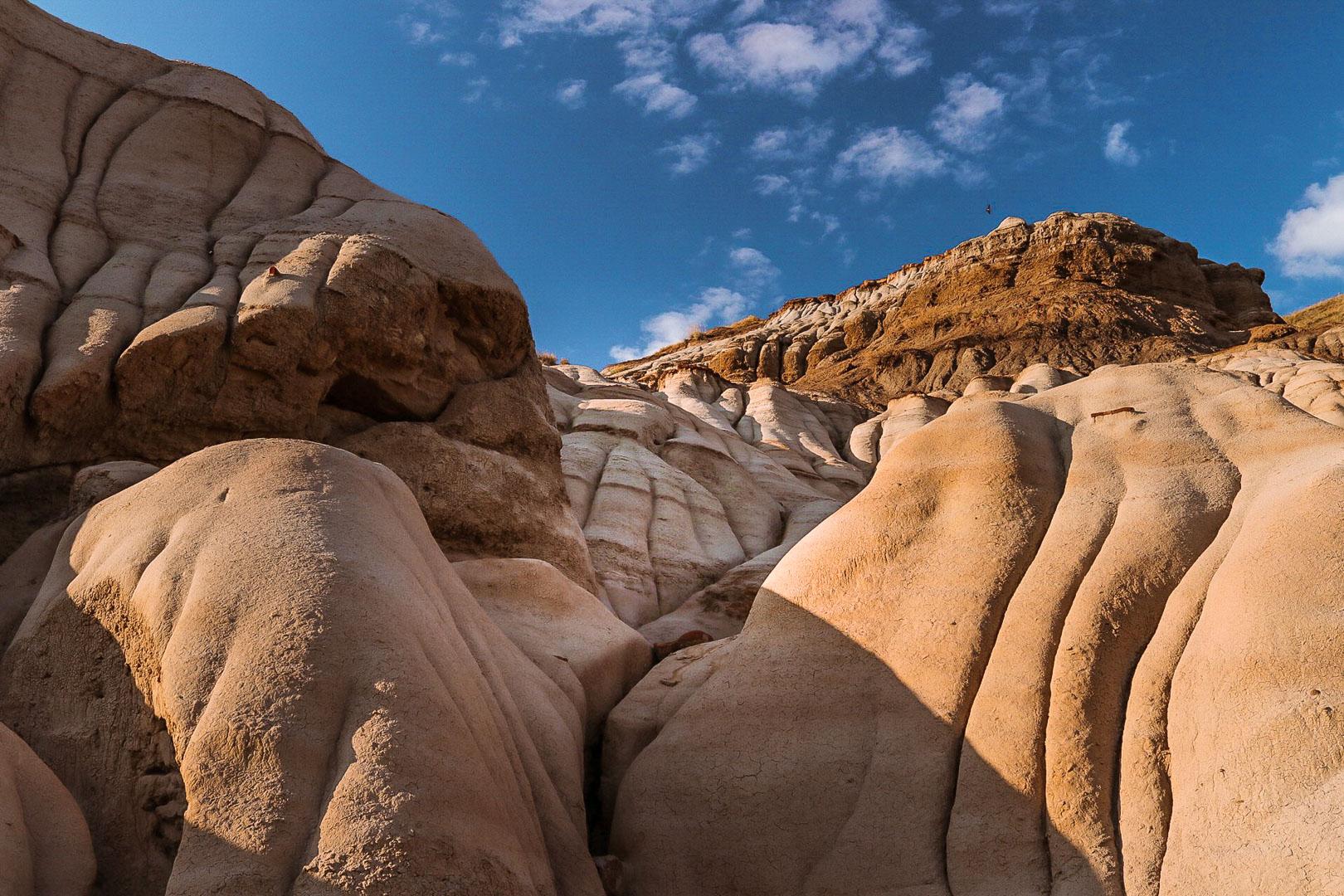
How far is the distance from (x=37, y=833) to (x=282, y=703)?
3.58 feet

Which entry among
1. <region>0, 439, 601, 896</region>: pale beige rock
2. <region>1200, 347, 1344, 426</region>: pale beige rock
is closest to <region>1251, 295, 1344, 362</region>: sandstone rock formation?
<region>1200, 347, 1344, 426</region>: pale beige rock

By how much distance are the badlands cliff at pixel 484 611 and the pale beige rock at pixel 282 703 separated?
0.06 ft

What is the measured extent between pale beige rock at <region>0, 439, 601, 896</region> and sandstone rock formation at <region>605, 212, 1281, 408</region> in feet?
112

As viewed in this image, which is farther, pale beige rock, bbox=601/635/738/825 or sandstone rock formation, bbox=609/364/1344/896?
pale beige rock, bbox=601/635/738/825

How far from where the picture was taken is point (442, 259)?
9789 mm

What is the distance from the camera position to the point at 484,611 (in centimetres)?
675

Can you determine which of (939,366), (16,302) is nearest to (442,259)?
(16,302)

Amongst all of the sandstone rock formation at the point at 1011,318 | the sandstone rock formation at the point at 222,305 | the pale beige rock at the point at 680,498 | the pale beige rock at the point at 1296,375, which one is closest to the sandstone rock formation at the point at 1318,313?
the sandstone rock formation at the point at 1011,318

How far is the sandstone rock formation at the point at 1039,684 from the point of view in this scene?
4.48m

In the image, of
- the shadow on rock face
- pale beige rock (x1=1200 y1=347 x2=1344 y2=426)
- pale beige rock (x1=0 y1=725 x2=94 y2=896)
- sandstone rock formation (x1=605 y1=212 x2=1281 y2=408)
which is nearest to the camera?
pale beige rock (x1=0 y1=725 x2=94 y2=896)

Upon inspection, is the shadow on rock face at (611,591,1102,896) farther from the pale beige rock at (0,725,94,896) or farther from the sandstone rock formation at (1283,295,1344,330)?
the sandstone rock formation at (1283,295,1344,330)

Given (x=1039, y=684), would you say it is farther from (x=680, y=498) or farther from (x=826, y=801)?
(x=680, y=498)

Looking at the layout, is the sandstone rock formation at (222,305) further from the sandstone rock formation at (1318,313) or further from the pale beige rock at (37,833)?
the sandstone rock formation at (1318,313)

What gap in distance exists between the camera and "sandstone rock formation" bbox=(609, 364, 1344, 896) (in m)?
4.48
